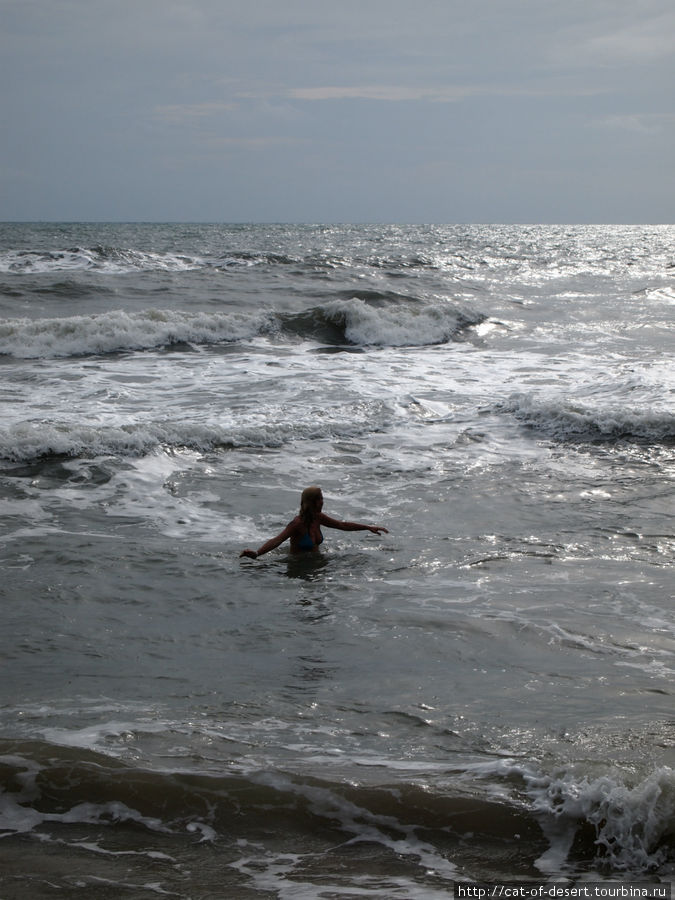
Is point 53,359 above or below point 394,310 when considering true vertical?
below

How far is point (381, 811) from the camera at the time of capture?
3613 mm

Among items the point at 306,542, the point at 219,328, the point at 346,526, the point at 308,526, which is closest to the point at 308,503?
the point at 308,526

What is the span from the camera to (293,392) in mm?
14070

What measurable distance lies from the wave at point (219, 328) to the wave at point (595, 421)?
28.3 ft

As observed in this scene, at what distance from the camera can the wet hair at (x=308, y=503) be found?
23.3 feet

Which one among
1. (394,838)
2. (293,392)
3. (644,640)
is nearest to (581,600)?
(644,640)

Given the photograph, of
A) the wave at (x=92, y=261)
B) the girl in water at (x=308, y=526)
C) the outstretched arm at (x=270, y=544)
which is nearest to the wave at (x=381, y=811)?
the outstretched arm at (x=270, y=544)

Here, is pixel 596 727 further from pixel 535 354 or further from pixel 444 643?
pixel 535 354

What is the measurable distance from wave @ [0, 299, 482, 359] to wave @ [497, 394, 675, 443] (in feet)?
28.3

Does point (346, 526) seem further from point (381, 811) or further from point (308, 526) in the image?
point (381, 811)

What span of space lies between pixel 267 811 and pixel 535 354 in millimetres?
15960

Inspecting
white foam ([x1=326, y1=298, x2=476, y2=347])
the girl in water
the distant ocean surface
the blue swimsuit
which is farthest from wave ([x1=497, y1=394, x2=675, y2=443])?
white foam ([x1=326, y1=298, x2=476, y2=347])

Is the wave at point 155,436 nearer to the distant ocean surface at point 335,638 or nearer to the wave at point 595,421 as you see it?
the distant ocean surface at point 335,638

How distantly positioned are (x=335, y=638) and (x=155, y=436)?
583 cm
